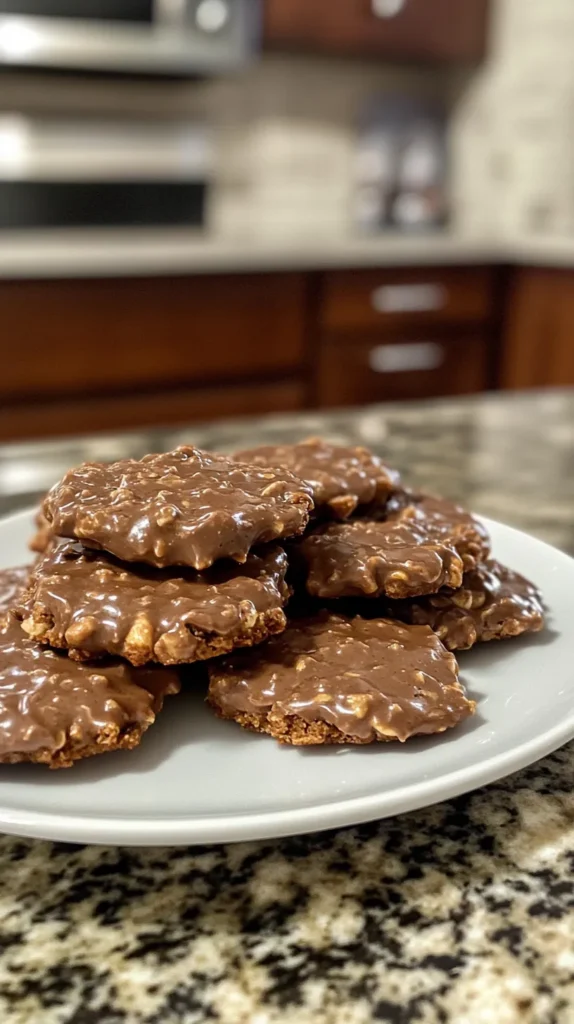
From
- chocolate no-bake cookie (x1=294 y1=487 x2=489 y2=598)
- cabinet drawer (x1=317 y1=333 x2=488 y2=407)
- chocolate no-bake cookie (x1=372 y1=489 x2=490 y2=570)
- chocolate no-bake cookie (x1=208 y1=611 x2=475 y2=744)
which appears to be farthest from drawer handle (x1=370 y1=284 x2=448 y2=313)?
chocolate no-bake cookie (x1=208 y1=611 x2=475 y2=744)

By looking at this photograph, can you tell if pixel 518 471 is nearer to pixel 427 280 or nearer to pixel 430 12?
pixel 427 280

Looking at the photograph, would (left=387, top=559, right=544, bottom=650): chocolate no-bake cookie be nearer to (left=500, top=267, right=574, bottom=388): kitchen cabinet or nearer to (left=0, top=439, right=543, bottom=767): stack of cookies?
(left=0, top=439, right=543, bottom=767): stack of cookies

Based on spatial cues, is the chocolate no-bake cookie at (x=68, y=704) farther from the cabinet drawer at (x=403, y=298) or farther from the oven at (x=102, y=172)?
the oven at (x=102, y=172)

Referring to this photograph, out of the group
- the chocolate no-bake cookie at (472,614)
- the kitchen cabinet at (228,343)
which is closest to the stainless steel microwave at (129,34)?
the kitchen cabinet at (228,343)

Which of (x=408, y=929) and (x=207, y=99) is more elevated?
(x=207, y=99)

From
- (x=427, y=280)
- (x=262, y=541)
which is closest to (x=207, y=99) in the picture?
(x=427, y=280)
